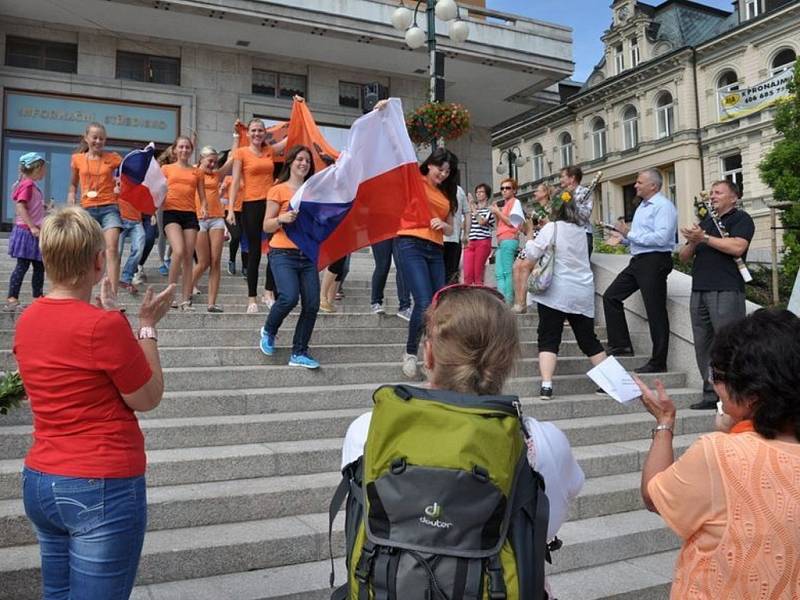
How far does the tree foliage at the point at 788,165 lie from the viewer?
20.7m

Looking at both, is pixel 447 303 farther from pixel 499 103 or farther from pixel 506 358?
pixel 499 103

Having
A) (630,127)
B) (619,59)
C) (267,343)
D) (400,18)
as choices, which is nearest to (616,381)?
(267,343)

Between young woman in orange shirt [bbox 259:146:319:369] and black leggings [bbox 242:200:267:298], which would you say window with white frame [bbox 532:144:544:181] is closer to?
black leggings [bbox 242:200:267:298]

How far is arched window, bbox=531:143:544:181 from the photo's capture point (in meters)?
54.9

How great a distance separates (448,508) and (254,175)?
7259mm

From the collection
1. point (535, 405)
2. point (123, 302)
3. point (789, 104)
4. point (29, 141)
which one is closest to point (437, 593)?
point (535, 405)

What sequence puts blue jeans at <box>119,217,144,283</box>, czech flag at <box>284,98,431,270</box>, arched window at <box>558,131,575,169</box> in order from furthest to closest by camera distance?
arched window at <box>558,131,575,169</box>
blue jeans at <box>119,217,144,283</box>
czech flag at <box>284,98,431,270</box>

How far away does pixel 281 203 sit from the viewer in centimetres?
687

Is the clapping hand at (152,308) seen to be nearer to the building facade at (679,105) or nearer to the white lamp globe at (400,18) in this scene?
the white lamp globe at (400,18)

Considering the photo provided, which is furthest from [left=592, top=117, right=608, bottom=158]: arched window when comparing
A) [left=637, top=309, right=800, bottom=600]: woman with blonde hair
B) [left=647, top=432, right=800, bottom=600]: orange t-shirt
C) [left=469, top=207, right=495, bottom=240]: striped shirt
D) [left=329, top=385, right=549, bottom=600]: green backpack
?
[left=329, top=385, right=549, bottom=600]: green backpack

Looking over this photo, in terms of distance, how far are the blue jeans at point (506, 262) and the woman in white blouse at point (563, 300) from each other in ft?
10.5

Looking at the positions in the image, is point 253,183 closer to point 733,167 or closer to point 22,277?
point 22,277

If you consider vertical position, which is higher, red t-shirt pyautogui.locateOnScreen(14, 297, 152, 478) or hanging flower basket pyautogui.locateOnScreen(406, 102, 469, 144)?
hanging flower basket pyautogui.locateOnScreen(406, 102, 469, 144)

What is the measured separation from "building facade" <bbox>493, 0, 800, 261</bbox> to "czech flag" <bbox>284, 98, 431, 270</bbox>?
29.3 m
